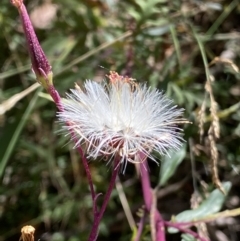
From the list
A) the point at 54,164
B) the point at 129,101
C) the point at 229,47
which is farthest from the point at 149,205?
the point at 229,47

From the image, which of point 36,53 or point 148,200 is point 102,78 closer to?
point 148,200

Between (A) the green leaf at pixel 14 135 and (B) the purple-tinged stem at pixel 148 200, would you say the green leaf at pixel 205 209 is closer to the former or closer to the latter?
(B) the purple-tinged stem at pixel 148 200

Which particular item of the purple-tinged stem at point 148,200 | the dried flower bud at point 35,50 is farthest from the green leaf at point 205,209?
the dried flower bud at point 35,50

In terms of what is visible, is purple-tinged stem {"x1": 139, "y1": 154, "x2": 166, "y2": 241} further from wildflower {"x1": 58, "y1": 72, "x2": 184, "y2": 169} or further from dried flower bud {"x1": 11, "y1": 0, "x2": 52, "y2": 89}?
dried flower bud {"x1": 11, "y1": 0, "x2": 52, "y2": 89}

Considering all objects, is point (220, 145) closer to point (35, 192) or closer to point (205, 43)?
point (205, 43)

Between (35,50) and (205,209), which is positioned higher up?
(35,50)

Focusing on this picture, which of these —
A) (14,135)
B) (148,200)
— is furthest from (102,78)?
(148,200)

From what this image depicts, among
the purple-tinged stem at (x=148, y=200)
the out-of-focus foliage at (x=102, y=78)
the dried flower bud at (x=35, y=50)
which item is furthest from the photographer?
the out-of-focus foliage at (x=102, y=78)

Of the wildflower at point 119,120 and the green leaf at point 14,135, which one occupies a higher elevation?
the green leaf at point 14,135
